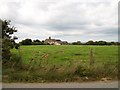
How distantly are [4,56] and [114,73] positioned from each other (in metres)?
5.26

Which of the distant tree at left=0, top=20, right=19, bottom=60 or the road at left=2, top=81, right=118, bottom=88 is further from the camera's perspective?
the distant tree at left=0, top=20, right=19, bottom=60

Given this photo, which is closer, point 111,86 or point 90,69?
point 111,86

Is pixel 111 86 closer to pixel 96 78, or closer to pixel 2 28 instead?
pixel 96 78

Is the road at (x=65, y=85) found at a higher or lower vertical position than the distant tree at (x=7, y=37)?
lower

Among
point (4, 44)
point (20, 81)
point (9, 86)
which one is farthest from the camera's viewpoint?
point (4, 44)

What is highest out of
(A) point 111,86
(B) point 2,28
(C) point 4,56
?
(B) point 2,28

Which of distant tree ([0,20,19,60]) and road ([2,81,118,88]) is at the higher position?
distant tree ([0,20,19,60])

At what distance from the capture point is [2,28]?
13883 mm

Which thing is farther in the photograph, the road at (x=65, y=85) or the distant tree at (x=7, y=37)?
the distant tree at (x=7, y=37)

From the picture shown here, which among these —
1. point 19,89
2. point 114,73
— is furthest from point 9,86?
point 114,73

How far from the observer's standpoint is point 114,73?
10930mm

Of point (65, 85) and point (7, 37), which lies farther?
point (7, 37)

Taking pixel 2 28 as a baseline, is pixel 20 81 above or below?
below

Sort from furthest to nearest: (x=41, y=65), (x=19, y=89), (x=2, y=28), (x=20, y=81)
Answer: (x=2, y=28) < (x=41, y=65) < (x=20, y=81) < (x=19, y=89)
